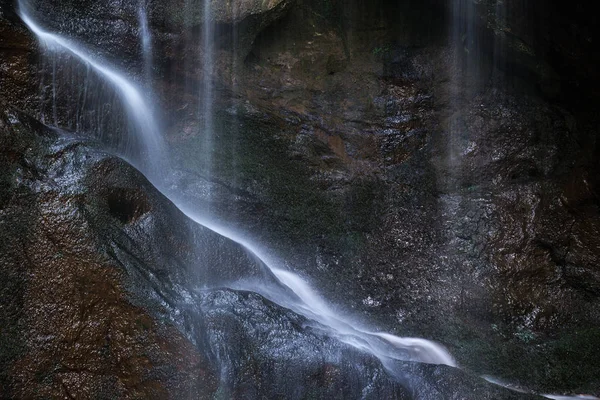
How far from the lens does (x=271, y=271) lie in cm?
595

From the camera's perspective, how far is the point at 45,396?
335 centimetres

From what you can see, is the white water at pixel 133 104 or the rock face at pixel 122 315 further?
the white water at pixel 133 104

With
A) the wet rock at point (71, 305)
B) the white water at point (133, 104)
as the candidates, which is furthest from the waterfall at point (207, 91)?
the wet rock at point (71, 305)

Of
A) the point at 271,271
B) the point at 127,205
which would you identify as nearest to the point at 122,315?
the point at 127,205

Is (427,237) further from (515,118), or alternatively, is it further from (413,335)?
(515,118)

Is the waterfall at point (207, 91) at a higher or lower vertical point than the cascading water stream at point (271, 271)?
higher

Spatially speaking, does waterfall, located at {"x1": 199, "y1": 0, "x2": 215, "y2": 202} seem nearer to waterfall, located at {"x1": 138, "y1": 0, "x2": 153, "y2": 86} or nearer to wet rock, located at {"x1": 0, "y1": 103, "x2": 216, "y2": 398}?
waterfall, located at {"x1": 138, "y1": 0, "x2": 153, "y2": 86}

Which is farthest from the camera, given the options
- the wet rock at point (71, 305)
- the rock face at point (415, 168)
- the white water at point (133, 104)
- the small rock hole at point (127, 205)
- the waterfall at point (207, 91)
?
the waterfall at point (207, 91)

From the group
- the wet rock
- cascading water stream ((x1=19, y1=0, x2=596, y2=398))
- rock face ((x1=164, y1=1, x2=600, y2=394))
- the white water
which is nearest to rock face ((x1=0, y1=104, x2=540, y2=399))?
the wet rock

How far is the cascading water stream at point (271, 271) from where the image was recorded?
5164mm

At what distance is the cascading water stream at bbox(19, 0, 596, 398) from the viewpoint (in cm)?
516

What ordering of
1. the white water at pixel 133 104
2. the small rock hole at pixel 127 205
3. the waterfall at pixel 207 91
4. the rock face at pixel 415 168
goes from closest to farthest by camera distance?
the small rock hole at pixel 127 205 → the white water at pixel 133 104 → the rock face at pixel 415 168 → the waterfall at pixel 207 91

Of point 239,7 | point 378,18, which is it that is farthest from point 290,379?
point 378,18

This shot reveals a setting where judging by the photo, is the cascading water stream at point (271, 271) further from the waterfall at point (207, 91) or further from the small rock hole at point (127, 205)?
the small rock hole at point (127, 205)
